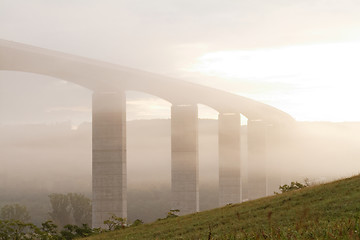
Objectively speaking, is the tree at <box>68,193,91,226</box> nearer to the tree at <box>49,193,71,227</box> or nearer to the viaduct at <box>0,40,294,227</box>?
the tree at <box>49,193,71,227</box>

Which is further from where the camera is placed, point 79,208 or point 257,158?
point 257,158

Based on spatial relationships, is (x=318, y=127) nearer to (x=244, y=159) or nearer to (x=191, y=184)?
(x=244, y=159)

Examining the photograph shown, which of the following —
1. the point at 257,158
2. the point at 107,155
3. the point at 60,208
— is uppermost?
the point at 107,155

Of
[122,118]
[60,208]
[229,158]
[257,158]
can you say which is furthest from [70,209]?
[122,118]

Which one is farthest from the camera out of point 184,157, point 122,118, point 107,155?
point 184,157

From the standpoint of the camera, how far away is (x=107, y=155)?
216 feet

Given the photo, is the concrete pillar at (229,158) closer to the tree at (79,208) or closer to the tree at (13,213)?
the tree at (79,208)

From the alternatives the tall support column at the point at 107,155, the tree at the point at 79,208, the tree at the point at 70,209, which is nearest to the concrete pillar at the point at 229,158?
the tree at the point at 70,209

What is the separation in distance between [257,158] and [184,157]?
36553mm

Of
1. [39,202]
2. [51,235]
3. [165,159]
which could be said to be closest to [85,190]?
[39,202]

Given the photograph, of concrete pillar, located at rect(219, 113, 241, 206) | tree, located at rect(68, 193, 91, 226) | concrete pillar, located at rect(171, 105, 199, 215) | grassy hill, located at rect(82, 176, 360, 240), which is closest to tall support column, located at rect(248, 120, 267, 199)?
concrete pillar, located at rect(219, 113, 241, 206)

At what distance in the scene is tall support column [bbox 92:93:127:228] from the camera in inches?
2586

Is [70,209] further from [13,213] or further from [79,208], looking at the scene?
[13,213]

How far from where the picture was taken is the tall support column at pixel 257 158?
377 feet
